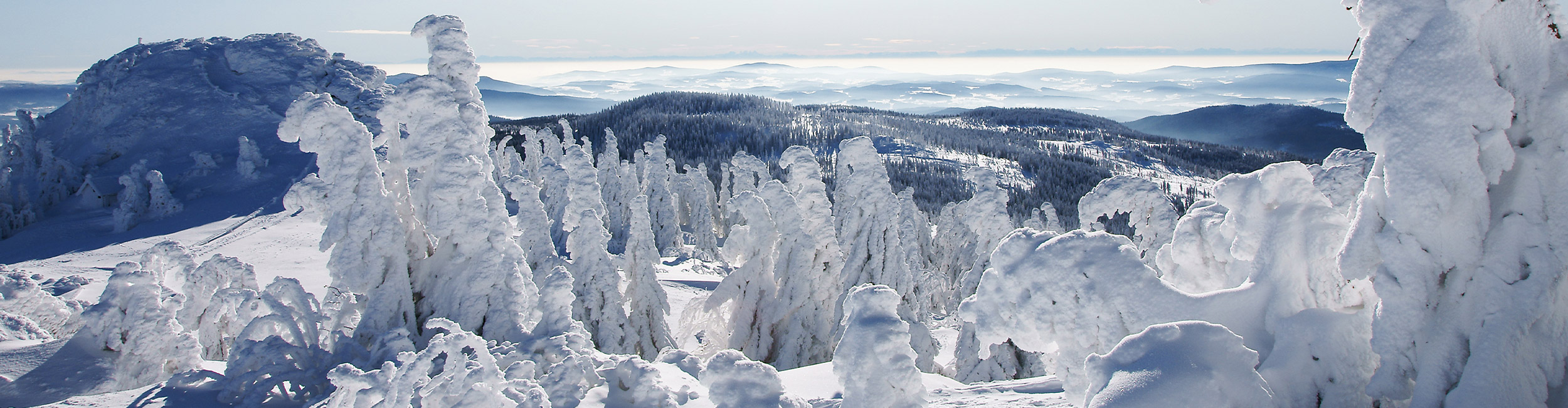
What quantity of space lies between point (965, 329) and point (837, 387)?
6095 mm

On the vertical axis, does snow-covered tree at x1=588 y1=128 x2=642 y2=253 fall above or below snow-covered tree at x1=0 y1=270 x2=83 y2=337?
below

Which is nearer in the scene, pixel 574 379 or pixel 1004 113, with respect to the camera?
pixel 574 379

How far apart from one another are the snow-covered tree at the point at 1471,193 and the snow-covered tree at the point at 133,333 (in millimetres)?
13053

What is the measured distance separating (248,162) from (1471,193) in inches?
2100

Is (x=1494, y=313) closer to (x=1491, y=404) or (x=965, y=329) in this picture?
(x=1491, y=404)

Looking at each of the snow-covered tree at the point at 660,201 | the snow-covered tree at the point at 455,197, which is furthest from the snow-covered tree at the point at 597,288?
the snow-covered tree at the point at 660,201

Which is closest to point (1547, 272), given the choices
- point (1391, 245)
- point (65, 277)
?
point (1391, 245)

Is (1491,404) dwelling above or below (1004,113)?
above

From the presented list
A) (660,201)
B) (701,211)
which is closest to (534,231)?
(660,201)

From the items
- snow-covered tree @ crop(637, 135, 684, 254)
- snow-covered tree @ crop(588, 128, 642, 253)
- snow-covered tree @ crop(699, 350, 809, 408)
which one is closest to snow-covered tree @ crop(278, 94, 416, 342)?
snow-covered tree @ crop(699, 350, 809, 408)

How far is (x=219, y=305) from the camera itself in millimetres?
11828

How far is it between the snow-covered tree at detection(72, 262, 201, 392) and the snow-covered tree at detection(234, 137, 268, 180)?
39.6 meters

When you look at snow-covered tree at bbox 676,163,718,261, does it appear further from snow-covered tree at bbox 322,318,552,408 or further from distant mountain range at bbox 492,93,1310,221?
distant mountain range at bbox 492,93,1310,221

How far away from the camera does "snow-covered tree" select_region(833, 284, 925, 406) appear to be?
507 centimetres
